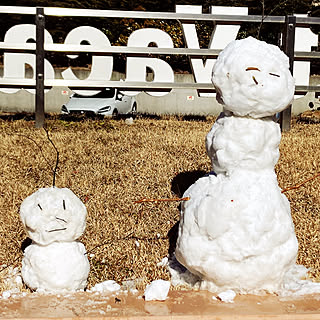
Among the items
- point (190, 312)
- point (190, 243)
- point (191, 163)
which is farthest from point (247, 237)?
point (191, 163)

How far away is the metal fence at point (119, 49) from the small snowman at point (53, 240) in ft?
17.4

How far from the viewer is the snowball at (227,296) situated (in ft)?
9.11

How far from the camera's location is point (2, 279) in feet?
10.8

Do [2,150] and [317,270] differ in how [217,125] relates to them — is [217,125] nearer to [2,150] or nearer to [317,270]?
[317,270]

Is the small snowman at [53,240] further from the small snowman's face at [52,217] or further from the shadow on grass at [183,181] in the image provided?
the shadow on grass at [183,181]

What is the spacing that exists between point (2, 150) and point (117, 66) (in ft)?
39.6

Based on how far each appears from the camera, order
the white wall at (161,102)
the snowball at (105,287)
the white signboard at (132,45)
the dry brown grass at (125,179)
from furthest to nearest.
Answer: the white wall at (161,102) → the white signboard at (132,45) → the dry brown grass at (125,179) → the snowball at (105,287)

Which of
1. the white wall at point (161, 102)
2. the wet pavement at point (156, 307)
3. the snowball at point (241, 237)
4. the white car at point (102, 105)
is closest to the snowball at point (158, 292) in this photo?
the wet pavement at point (156, 307)

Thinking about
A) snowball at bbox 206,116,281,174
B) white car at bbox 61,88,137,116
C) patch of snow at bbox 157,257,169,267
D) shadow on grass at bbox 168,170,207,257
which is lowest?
patch of snow at bbox 157,257,169,267

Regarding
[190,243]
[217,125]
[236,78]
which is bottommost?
[190,243]

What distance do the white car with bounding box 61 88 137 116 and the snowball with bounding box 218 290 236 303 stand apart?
8879 mm

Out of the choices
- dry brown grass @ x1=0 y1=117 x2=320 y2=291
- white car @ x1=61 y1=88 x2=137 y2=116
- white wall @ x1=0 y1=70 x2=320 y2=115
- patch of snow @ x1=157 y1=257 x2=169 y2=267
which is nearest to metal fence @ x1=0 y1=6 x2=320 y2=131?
dry brown grass @ x1=0 y1=117 x2=320 y2=291

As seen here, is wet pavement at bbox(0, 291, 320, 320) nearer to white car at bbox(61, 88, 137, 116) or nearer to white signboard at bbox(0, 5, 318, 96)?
white signboard at bbox(0, 5, 318, 96)

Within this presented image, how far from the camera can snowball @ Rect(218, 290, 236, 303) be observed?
9.11 ft
